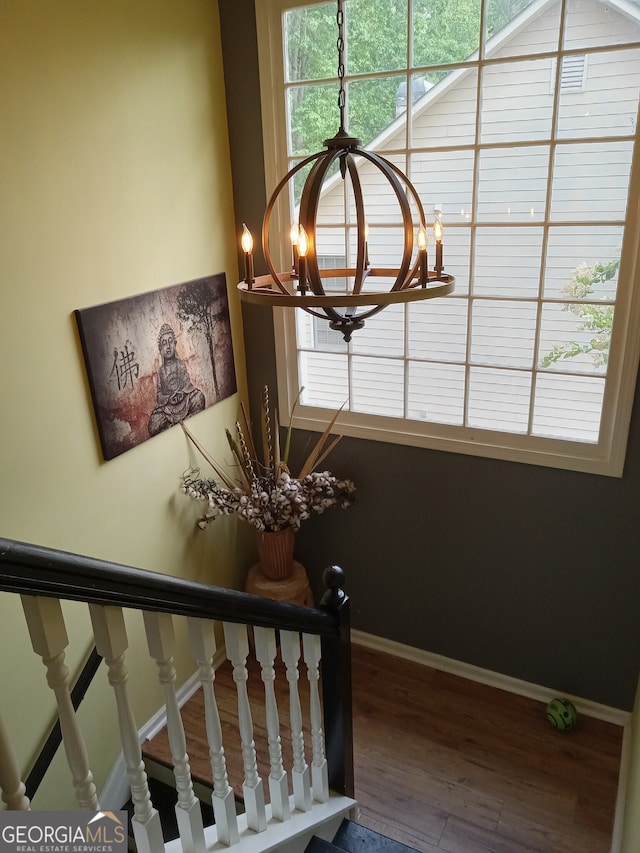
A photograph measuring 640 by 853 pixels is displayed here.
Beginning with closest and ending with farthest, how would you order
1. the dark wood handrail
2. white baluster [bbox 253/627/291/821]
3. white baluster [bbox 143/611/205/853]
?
1. the dark wood handrail
2. white baluster [bbox 143/611/205/853]
3. white baluster [bbox 253/627/291/821]

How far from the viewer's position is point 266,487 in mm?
2752

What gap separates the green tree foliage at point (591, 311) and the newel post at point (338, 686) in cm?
131

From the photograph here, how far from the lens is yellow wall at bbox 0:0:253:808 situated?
1.82 metres

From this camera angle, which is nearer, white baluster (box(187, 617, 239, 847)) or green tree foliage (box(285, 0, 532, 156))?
white baluster (box(187, 617, 239, 847))

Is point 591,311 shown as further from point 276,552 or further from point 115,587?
point 115,587

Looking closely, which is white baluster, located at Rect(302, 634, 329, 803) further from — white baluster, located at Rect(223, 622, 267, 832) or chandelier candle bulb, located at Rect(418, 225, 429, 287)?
chandelier candle bulb, located at Rect(418, 225, 429, 287)

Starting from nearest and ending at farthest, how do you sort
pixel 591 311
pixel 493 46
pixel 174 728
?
pixel 174 728 → pixel 493 46 → pixel 591 311

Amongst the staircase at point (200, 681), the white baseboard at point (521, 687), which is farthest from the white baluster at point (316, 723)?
the white baseboard at point (521, 687)

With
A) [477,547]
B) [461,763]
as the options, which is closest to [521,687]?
[461,763]

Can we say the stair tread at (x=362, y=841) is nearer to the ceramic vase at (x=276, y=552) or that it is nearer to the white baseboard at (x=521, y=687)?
the white baseboard at (x=521, y=687)

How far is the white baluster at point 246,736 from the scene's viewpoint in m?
1.42

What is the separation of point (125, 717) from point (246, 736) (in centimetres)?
51

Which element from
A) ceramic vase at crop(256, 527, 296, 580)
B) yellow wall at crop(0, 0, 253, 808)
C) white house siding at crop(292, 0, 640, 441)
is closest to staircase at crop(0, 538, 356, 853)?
Result: yellow wall at crop(0, 0, 253, 808)

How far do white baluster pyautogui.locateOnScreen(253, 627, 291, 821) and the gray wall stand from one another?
1.38m
